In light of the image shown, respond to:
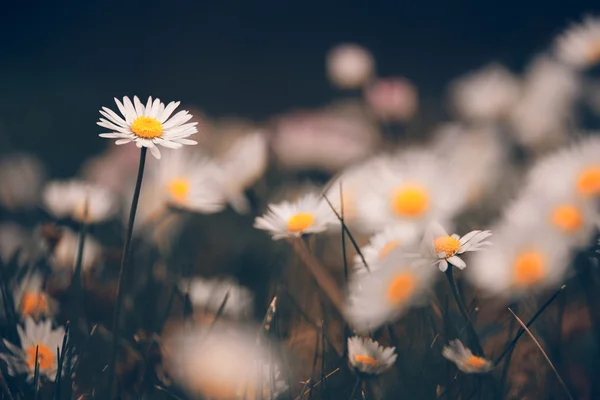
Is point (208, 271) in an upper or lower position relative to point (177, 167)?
lower

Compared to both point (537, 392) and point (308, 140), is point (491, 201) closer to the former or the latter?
point (308, 140)

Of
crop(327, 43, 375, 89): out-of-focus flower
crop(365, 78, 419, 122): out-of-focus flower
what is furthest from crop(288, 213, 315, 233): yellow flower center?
crop(327, 43, 375, 89): out-of-focus flower

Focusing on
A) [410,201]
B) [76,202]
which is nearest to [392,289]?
[410,201]

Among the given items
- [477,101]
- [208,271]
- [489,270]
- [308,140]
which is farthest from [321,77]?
[489,270]

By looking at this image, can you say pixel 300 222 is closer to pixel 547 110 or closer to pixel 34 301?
pixel 34 301

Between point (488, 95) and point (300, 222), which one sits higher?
point (488, 95)

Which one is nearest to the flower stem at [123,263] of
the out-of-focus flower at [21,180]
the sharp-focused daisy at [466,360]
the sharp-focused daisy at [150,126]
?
the sharp-focused daisy at [150,126]
